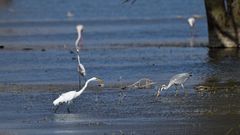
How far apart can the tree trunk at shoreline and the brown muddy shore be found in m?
0.54

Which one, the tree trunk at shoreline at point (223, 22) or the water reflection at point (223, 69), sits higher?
the tree trunk at shoreline at point (223, 22)

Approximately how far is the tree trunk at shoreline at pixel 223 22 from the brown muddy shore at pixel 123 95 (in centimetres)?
54

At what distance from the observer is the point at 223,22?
22.2m

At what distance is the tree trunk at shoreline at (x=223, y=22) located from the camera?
22.1 metres

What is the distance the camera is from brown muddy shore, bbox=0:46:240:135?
37.9 feet

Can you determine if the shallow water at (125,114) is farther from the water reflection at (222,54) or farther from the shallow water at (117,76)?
the water reflection at (222,54)

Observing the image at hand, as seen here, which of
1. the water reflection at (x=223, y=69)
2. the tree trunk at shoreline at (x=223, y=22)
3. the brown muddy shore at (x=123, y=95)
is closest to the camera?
the brown muddy shore at (x=123, y=95)

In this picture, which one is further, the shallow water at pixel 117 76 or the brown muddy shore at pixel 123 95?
the shallow water at pixel 117 76

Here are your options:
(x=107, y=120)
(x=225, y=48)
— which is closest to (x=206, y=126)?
(x=107, y=120)

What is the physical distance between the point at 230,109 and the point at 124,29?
742 inches

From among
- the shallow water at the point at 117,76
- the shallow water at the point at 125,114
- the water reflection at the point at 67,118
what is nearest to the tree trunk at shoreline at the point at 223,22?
the shallow water at the point at 117,76

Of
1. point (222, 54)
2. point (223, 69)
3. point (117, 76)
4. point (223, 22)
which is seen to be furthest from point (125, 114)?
point (223, 22)

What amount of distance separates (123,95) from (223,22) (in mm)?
8097

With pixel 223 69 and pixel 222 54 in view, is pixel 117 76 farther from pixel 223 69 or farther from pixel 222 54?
pixel 222 54
